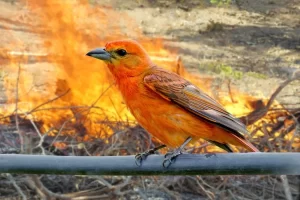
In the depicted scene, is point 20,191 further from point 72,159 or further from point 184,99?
point 72,159

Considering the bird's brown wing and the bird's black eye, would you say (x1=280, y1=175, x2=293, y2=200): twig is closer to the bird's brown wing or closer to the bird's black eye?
the bird's brown wing

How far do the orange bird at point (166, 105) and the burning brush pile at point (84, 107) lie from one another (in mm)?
2969

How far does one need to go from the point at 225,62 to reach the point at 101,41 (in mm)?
1163

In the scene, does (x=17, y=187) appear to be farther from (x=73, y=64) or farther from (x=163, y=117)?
(x=163, y=117)

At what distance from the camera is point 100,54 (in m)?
2.70

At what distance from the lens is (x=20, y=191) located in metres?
5.57

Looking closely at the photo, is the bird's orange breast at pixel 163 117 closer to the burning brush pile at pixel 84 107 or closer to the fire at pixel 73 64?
the burning brush pile at pixel 84 107

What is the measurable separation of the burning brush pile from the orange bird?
297cm

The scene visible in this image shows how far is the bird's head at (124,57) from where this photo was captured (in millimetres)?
2736

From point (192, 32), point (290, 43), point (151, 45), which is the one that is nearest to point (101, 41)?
point (151, 45)

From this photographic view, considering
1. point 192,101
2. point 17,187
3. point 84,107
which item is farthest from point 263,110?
point 192,101

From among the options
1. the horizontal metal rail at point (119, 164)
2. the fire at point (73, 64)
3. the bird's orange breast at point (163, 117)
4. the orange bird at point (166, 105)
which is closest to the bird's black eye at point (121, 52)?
the orange bird at point (166, 105)

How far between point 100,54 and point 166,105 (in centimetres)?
34

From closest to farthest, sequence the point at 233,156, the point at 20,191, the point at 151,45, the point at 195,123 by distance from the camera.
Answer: the point at 233,156 → the point at 195,123 → the point at 20,191 → the point at 151,45
